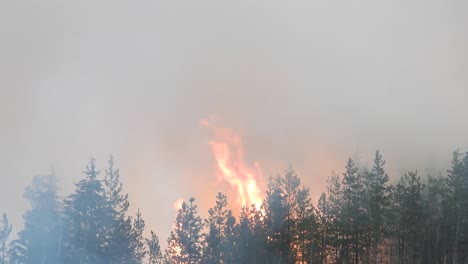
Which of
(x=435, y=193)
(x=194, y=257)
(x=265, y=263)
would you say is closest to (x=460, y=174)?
(x=435, y=193)

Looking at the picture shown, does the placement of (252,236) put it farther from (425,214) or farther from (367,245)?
(425,214)

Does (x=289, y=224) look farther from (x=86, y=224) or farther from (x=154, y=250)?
(x=86, y=224)

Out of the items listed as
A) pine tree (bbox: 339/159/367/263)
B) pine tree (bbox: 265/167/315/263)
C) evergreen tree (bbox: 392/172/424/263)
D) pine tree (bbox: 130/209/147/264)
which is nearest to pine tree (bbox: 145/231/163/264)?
pine tree (bbox: 130/209/147/264)

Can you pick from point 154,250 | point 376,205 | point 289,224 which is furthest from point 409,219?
point 154,250

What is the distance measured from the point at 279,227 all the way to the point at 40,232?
31888mm

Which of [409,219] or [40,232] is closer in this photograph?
[40,232]

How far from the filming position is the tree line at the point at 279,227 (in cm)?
6750

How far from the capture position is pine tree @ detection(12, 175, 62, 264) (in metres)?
66.8

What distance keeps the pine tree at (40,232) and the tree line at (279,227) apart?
129 millimetres

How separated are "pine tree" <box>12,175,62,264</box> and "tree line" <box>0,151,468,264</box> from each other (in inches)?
5.1

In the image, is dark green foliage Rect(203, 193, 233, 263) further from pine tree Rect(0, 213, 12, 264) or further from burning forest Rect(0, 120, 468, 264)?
pine tree Rect(0, 213, 12, 264)

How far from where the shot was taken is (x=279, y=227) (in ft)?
235

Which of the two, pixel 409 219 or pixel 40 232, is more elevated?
pixel 409 219

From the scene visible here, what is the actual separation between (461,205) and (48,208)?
55533 millimetres
